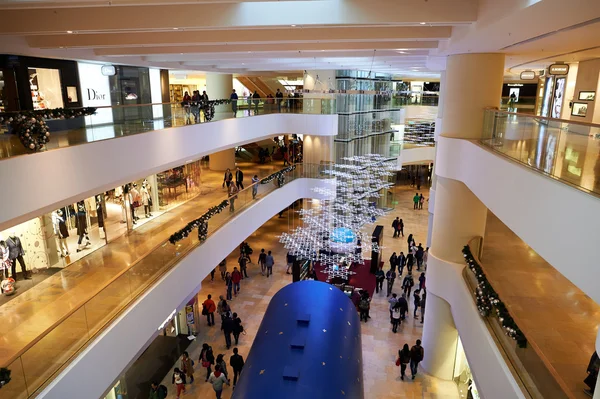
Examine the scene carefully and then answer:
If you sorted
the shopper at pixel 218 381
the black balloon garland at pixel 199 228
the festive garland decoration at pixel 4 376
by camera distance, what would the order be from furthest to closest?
1. the black balloon garland at pixel 199 228
2. the shopper at pixel 218 381
3. the festive garland decoration at pixel 4 376

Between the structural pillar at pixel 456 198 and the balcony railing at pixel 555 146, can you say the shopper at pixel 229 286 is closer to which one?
the structural pillar at pixel 456 198

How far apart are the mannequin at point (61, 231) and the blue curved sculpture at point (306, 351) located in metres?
6.17

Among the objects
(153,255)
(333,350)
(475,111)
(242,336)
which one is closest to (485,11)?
(475,111)

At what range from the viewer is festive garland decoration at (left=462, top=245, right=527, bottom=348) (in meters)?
6.25

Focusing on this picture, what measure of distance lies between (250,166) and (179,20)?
66.9 feet

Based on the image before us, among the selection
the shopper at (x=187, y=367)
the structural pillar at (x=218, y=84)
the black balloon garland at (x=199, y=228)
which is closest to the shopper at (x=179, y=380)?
the shopper at (x=187, y=367)

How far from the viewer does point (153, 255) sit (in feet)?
33.2

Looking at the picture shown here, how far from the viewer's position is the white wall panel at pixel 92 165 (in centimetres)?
661

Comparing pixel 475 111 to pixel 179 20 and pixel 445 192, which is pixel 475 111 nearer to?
pixel 445 192

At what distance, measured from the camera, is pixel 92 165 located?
8.41m

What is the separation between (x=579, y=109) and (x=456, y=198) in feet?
18.0

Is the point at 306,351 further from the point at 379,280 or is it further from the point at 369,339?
the point at 379,280

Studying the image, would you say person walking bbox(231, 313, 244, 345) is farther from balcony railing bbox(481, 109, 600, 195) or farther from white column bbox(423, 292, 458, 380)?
balcony railing bbox(481, 109, 600, 195)

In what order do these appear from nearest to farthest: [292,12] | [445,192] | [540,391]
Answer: [540,391] → [292,12] → [445,192]
